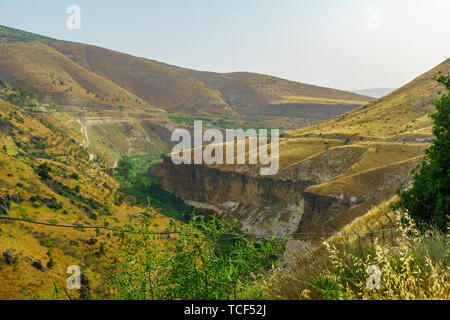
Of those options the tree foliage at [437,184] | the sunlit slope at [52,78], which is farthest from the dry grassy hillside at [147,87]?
the tree foliage at [437,184]

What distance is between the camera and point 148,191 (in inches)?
2271

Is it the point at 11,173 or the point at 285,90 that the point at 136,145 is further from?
the point at 285,90

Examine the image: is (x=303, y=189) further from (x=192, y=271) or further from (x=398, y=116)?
(x=192, y=271)

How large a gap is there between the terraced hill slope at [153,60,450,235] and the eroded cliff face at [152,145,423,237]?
8 cm

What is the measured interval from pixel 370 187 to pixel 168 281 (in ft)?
84.7

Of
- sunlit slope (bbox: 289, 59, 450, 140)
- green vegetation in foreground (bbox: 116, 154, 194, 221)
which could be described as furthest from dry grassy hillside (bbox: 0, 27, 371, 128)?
sunlit slope (bbox: 289, 59, 450, 140)

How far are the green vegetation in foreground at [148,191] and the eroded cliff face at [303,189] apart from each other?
2318 millimetres

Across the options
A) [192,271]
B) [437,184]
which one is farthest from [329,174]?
[192,271]

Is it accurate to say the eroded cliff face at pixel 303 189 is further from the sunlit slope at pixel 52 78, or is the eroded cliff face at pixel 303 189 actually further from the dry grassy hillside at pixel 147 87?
the dry grassy hillside at pixel 147 87

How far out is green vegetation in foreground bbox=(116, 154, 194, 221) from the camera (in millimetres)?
47928

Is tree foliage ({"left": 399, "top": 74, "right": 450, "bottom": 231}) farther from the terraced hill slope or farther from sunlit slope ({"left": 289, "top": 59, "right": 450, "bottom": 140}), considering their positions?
sunlit slope ({"left": 289, "top": 59, "right": 450, "bottom": 140})

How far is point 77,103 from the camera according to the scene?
310 feet

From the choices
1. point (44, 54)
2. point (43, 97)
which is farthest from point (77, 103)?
point (44, 54)

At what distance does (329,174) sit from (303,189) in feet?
11.1
